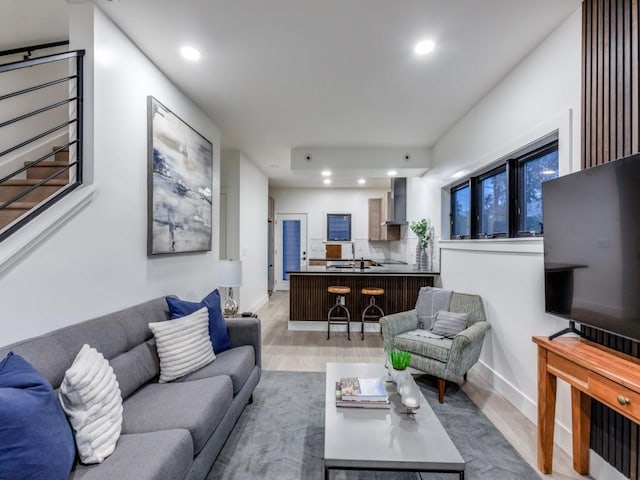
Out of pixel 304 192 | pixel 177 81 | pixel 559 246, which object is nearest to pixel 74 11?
pixel 177 81

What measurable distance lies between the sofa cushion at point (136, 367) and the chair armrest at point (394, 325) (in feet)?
6.57

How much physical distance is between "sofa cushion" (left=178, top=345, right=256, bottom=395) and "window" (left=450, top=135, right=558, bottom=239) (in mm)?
2543

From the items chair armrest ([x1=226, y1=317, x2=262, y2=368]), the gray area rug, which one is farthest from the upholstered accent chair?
chair armrest ([x1=226, y1=317, x2=262, y2=368])

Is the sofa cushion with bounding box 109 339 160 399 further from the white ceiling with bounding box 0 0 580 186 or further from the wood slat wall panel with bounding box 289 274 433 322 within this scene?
the wood slat wall panel with bounding box 289 274 433 322

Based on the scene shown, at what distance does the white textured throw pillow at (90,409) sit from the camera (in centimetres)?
125

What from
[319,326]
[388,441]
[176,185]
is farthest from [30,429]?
[319,326]

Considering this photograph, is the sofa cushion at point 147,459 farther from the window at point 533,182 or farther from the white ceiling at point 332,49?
the window at point 533,182

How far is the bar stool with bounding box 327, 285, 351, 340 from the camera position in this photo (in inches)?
180

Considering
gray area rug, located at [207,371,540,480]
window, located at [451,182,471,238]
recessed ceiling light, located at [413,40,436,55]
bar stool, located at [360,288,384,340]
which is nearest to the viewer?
gray area rug, located at [207,371,540,480]

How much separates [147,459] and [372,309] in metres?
3.98

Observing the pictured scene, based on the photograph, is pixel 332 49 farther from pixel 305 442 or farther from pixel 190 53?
pixel 305 442

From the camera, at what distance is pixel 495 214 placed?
3.31m

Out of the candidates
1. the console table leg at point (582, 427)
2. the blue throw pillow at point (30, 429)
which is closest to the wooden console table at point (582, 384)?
the console table leg at point (582, 427)

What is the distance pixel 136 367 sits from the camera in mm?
1883
